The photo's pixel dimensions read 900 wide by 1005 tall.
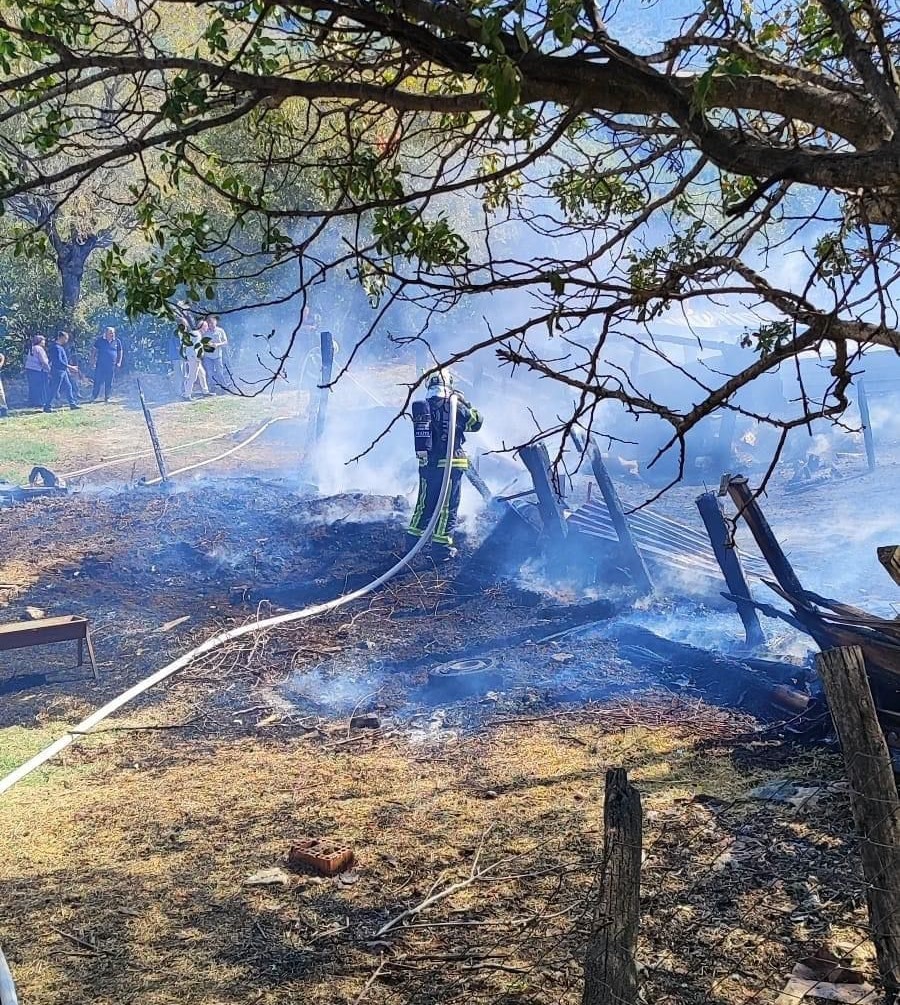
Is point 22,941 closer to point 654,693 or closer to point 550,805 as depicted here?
point 550,805

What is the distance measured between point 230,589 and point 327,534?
5.65 ft

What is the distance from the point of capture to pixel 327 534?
12.4 m

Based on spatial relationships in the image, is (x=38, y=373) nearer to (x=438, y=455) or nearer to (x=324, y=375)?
(x=324, y=375)

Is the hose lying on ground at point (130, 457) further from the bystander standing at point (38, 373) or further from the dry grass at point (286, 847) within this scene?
the dry grass at point (286, 847)

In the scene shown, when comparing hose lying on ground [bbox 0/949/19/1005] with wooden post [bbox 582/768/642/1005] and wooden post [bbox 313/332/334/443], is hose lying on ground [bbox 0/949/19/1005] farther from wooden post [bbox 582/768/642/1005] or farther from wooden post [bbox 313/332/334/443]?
wooden post [bbox 313/332/334/443]

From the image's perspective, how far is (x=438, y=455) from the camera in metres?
11.2

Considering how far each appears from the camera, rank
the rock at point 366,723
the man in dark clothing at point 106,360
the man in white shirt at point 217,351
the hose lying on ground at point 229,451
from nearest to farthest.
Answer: the rock at point 366,723, the hose lying on ground at point 229,451, the man in white shirt at point 217,351, the man in dark clothing at point 106,360

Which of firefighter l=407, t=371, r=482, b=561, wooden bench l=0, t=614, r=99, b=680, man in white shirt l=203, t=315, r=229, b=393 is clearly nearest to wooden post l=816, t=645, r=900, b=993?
wooden bench l=0, t=614, r=99, b=680

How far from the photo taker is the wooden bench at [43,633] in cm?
836

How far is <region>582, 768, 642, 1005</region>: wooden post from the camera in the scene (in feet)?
9.62

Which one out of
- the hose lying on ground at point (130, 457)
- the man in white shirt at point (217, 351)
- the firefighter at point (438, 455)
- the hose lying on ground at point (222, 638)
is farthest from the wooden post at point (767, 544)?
the man in white shirt at point (217, 351)

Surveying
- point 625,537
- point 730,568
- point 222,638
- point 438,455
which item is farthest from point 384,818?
Answer: point 438,455

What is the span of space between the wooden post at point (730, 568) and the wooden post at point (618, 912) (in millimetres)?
5549

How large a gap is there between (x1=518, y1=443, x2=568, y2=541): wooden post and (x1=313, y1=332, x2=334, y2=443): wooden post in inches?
134
